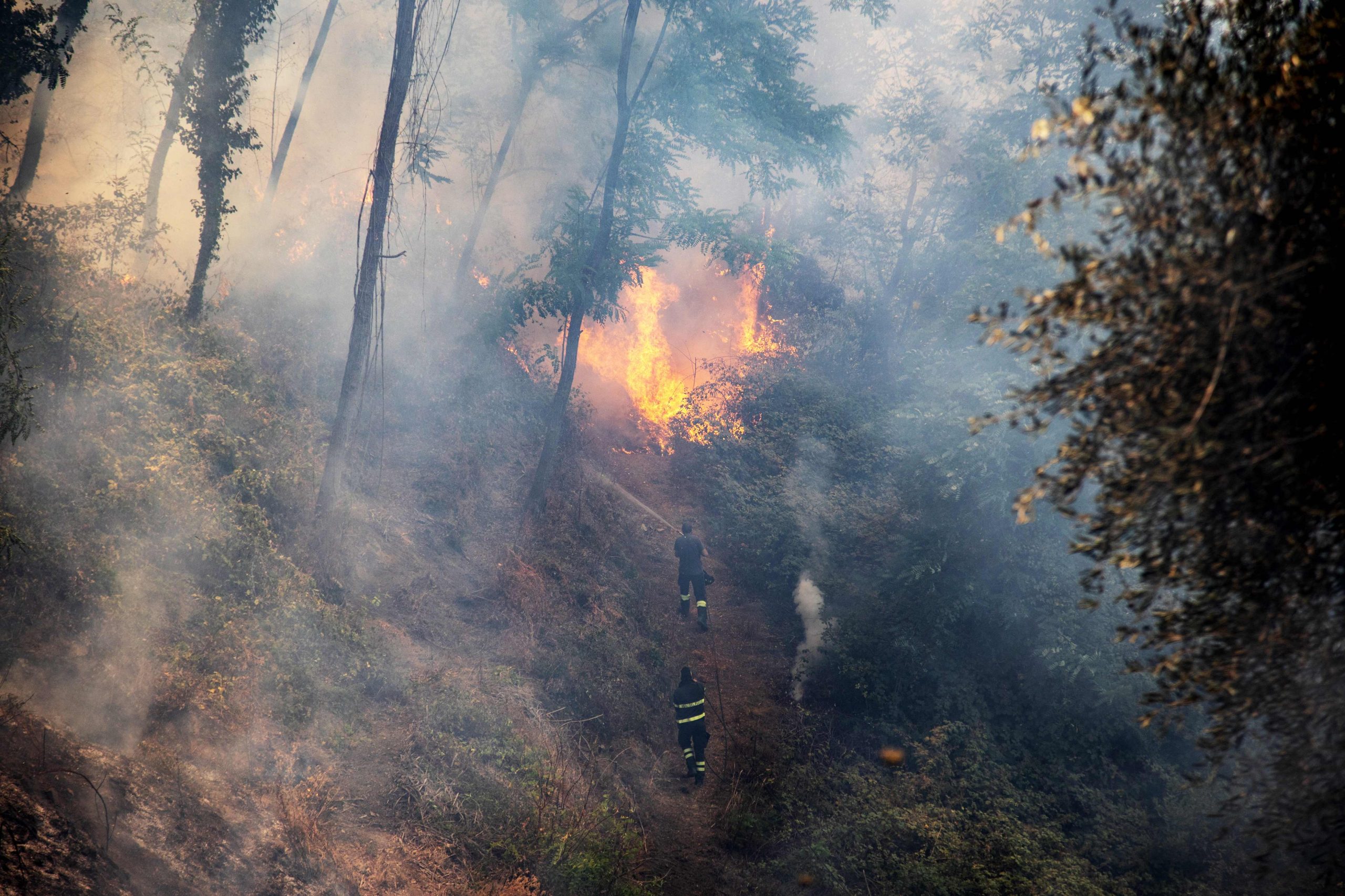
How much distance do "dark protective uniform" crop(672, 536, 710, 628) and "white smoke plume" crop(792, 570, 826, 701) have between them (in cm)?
219

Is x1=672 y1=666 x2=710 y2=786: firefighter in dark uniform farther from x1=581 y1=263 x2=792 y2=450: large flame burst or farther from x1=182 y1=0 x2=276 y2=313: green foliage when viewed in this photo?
x1=581 y1=263 x2=792 y2=450: large flame burst

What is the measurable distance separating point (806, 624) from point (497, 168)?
16104 mm

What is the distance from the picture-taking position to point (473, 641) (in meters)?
12.0

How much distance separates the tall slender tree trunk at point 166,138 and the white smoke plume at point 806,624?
55.2 feet

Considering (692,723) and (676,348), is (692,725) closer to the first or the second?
(692,723)

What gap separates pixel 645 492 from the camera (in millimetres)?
20578

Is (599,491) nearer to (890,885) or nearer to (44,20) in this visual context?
(890,885)

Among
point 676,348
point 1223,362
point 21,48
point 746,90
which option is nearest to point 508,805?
point 1223,362

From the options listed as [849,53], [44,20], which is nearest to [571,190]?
[44,20]

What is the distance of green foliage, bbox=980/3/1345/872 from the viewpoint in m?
3.54

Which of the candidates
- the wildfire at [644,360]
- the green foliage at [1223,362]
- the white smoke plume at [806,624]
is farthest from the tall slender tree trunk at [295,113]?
the green foliage at [1223,362]

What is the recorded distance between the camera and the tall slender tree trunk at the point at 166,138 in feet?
43.4

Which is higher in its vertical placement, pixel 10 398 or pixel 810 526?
pixel 810 526

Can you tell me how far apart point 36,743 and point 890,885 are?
921 cm
